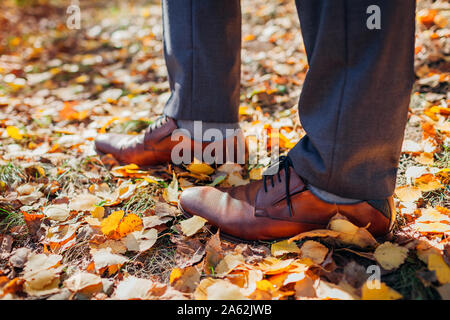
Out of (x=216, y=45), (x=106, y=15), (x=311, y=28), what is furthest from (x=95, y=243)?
(x=106, y=15)

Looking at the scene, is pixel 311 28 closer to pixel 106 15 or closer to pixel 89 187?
pixel 89 187

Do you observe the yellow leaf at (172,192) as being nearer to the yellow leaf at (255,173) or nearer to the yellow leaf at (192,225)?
the yellow leaf at (192,225)

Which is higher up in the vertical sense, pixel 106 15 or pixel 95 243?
pixel 106 15

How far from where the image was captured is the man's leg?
2.61 feet

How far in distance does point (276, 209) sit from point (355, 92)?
17.8 inches

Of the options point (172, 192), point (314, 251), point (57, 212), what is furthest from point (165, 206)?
point (314, 251)

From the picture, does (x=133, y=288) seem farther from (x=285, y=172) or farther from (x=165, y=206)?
(x=285, y=172)

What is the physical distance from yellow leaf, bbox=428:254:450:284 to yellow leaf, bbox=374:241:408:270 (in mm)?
66

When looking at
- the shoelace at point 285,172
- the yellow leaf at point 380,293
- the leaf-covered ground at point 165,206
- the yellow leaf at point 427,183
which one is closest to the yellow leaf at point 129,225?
the leaf-covered ground at point 165,206

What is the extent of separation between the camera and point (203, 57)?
1.28 m

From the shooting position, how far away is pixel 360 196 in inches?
37.9

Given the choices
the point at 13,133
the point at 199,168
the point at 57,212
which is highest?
the point at 13,133
